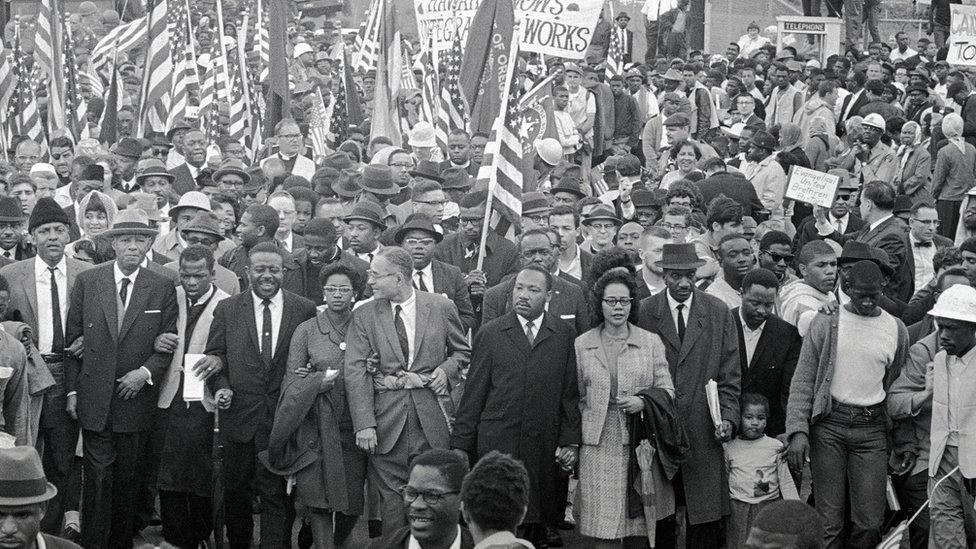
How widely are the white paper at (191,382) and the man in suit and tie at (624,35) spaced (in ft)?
54.2

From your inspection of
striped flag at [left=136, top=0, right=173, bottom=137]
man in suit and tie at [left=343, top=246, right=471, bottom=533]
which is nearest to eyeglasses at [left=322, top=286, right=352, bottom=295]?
man in suit and tie at [left=343, top=246, right=471, bottom=533]

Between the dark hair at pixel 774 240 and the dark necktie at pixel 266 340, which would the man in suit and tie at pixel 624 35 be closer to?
the dark hair at pixel 774 240

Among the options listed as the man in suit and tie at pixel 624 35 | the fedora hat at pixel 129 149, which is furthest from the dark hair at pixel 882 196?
the man in suit and tie at pixel 624 35

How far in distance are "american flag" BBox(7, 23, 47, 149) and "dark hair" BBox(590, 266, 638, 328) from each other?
1093cm

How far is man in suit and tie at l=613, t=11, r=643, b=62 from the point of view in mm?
26109

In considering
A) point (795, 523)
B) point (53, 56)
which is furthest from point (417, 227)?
point (53, 56)

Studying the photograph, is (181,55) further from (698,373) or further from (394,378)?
(698,373)

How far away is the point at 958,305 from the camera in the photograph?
897 centimetres

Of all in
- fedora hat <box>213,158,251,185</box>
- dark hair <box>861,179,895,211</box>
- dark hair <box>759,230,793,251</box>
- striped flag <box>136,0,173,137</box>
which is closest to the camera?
dark hair <box>759,230,793,251</box>

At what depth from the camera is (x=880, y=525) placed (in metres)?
9.63

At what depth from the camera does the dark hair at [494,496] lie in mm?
6312

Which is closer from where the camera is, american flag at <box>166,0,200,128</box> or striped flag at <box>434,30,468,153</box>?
striped flag at <box>434,30,468,153</box>

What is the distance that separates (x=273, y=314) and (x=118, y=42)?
15.4m

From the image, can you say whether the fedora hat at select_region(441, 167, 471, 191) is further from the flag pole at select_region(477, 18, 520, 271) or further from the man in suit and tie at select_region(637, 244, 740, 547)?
the man in suit and tie at select_region(637, 244, 740, 547)
